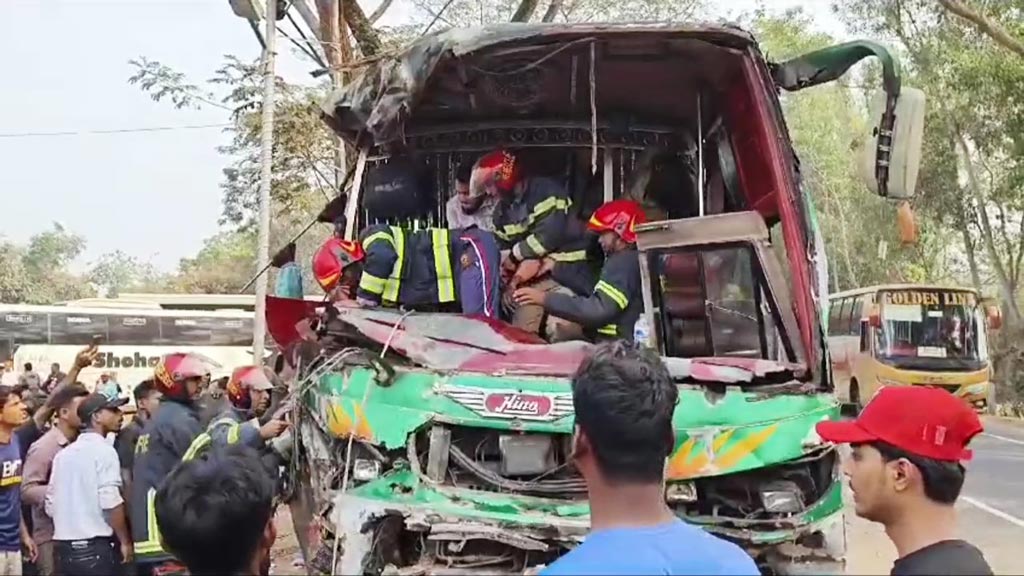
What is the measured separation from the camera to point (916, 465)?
2221mm

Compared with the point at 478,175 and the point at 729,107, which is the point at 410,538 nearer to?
the point at 478,175

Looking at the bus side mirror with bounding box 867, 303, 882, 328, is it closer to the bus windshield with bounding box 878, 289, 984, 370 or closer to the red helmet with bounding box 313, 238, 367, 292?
the bus windshield with bounding box 878, 289, 984, 370

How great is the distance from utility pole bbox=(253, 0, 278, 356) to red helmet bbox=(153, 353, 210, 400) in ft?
20.7

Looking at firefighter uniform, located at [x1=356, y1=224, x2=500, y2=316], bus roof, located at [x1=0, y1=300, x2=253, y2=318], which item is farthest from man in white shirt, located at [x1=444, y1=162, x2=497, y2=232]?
bus roof, located at [x1=0, y1=300, x2=253, y2=318]

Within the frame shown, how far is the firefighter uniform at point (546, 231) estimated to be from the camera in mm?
5996

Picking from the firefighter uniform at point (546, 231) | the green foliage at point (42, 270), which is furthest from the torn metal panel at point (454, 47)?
the green foliage at point (42, 270)

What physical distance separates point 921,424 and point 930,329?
20196 millimetres

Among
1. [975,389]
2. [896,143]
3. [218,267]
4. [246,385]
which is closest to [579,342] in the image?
[896,143]

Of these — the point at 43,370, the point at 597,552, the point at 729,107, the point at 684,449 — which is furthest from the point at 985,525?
the point at 43,370

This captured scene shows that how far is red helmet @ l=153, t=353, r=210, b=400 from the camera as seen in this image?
5348 mm

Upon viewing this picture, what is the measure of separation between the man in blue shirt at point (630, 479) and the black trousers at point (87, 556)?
396 centimetres

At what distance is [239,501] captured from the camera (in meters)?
2.17

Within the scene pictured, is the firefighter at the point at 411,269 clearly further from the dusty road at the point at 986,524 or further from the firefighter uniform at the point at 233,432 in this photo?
the dusty road at the point at 986,524

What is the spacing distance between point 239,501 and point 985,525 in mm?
8886
